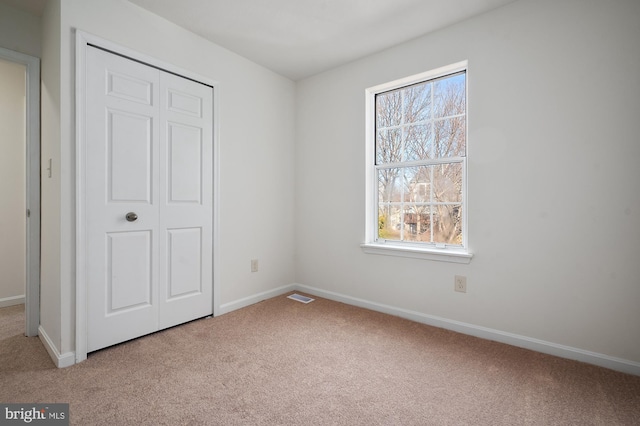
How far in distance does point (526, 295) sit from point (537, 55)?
1.65 meters

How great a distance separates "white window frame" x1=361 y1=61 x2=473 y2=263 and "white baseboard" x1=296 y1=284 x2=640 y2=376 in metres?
0.50

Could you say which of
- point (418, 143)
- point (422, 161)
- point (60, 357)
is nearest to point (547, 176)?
point (422, 161)

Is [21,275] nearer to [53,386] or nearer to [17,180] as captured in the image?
[17,180]

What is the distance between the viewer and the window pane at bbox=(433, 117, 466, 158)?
2551 mm

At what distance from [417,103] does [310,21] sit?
3.73ft

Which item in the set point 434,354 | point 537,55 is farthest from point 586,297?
point 537,55

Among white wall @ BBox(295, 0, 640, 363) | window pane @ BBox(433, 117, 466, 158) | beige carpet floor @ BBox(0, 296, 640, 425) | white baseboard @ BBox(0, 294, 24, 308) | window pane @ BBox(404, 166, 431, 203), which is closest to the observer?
beige carpet floor @ BBox(0, 296, 640, 425)

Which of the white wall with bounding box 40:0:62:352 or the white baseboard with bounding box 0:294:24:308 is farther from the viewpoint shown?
the white baseboard with bounding box 0:294:24:308

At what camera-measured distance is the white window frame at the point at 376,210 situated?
249 cm

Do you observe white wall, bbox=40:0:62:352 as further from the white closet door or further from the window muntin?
the window muntin

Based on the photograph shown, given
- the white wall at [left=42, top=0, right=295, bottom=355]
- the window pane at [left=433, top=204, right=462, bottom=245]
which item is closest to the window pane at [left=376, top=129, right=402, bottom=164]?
the window pane at [left=433, top=204, right=462, bottom=245]

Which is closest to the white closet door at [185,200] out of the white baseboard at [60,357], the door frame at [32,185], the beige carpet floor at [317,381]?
the beige carpet floor at [317,381]

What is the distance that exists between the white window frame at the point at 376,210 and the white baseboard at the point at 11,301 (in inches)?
139

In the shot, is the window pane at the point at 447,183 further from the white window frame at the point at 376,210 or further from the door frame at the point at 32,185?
the door frame at the point at 32,185
